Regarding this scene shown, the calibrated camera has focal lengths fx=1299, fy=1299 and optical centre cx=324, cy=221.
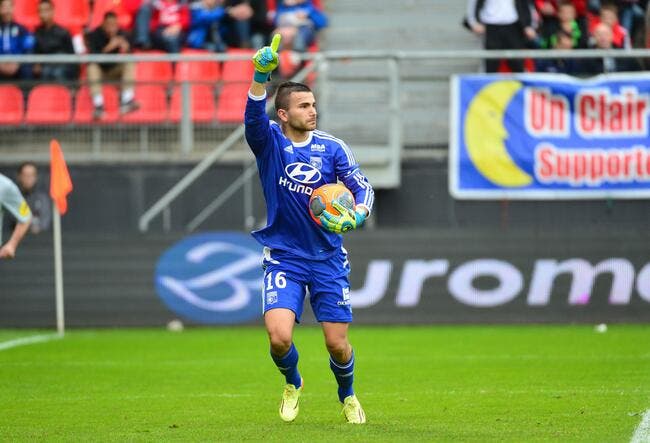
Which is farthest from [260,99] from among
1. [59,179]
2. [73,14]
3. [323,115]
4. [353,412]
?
[73,14]

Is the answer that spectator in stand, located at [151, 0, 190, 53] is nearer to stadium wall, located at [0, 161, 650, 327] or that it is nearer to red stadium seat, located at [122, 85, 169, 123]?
red stadium seat, located at [122, 85, 169, 123]

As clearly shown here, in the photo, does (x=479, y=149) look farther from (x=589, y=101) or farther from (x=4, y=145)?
(x=4, y=145)

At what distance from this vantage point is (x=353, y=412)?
8.80 m

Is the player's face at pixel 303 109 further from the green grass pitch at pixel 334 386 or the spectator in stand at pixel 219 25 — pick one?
the spectator in stand at pixel 219 25

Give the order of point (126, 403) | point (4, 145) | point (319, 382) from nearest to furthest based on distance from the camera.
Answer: point (126, 403), point (319, 382), point (4, 145)

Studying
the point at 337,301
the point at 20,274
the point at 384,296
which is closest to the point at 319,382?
the point at 337,301

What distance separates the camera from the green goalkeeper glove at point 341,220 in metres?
8.26

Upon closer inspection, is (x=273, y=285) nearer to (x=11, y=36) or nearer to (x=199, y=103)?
(x=199, y=103)

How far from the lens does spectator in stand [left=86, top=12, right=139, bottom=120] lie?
58.7ft

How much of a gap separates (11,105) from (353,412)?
10596 mm

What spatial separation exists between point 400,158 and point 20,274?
5361 millimetres

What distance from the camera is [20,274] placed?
57.2 feet

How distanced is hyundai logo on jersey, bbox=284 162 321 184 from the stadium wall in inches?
323

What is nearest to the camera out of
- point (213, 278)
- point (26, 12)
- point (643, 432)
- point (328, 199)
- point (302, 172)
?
point (643, 432)
